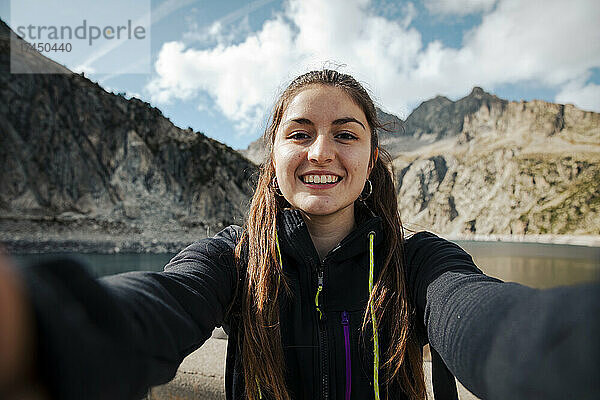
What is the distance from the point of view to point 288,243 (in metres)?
1.61

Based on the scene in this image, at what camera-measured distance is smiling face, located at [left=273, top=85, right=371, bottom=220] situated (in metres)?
1.66

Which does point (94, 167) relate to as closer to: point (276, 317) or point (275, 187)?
point (275, 187)

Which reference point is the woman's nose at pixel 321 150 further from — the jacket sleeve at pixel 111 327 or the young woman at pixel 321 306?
the jacket sleeve at pixel 111 327

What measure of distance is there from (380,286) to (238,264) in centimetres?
Result: 58

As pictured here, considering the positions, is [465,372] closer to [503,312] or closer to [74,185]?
[503,312]

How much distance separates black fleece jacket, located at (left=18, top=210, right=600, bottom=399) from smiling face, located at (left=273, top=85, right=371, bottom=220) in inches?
5.4

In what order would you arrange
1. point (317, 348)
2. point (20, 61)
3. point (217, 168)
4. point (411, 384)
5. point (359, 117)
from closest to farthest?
1. point (317, 348)
2. point (411, 384)
3. point (359, 117)
4. point (20, 61)
5. point (217, 168)

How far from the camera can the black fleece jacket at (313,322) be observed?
1.98ft

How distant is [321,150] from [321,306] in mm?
641

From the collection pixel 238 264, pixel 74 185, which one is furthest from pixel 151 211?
pixel 238 264

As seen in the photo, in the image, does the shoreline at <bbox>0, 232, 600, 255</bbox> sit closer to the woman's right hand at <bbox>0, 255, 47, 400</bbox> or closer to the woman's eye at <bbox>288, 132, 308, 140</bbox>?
the woman's eye at <bbox>288, 132, 308, 140</bbox>

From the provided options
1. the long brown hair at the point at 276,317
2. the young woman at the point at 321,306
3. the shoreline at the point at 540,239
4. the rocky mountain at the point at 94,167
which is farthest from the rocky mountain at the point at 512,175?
the long brown hair at the point at 276,317

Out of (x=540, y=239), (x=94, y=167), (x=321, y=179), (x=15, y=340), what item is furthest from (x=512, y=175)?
(x=15, y=340)

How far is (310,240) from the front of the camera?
162 centimetres
